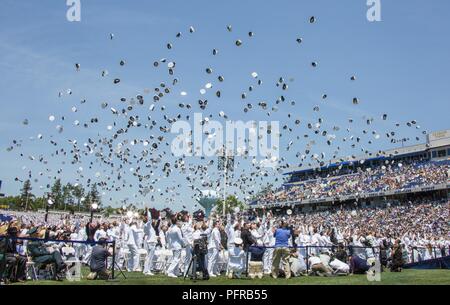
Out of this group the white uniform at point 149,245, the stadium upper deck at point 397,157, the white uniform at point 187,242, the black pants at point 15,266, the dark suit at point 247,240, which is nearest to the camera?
the black pants at point 15,266

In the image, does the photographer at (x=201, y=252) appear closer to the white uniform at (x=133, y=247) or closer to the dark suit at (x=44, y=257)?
the white uniform at (x=133, y=247)

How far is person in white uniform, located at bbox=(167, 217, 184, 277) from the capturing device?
1678 centimetres

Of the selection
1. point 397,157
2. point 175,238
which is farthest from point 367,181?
point 175,238

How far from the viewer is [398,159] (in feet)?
221

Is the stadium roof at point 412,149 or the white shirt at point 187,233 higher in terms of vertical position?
the stadium roof at point 412,149

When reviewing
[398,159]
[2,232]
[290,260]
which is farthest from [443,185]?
[2,232]

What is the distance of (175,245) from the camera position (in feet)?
55.1

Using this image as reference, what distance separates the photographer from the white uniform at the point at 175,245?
16.8 m

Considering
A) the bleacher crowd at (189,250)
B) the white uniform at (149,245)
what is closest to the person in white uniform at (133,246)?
the bleacher crowd at (189,250)

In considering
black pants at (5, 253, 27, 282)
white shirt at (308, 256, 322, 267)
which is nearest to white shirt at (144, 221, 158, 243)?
black pants at (5, 253, 27, 282)

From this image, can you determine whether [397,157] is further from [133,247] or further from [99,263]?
[99,263]

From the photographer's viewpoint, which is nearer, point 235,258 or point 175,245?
point 235,258
